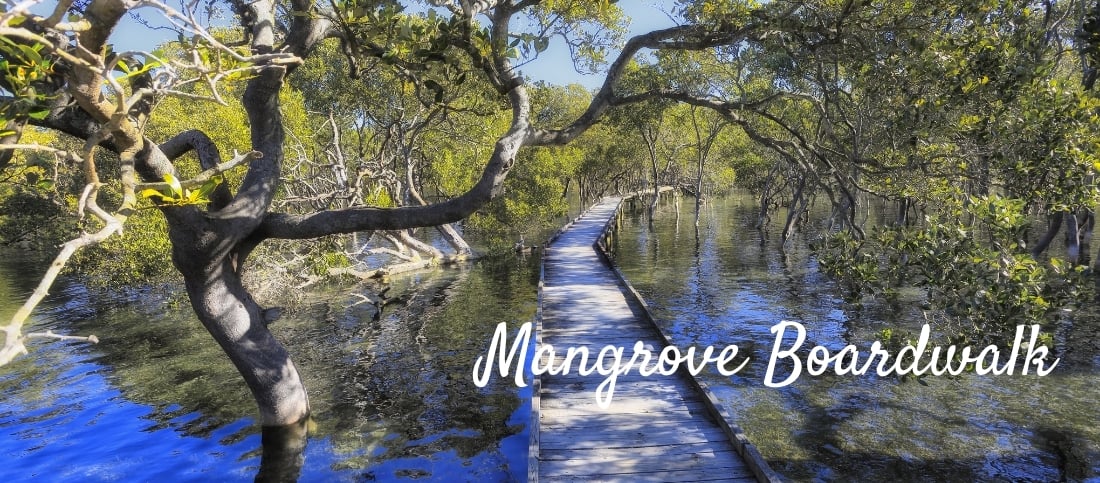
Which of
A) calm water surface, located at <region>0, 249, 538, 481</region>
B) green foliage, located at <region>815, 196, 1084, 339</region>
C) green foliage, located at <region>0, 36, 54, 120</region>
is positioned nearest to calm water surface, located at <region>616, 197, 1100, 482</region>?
green foliage, located at <region>815, 196, 1084, 339</region>

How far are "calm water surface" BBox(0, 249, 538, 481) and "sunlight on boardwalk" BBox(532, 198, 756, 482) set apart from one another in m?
1.10

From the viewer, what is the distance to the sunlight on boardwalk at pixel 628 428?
6.08 m

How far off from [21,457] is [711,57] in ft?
87.5

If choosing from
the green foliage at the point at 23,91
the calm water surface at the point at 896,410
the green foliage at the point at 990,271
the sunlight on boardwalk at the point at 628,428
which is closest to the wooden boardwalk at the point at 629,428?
the sunlight on boardwalk at the point at 628,428

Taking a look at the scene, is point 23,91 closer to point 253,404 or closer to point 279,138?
point 279,138

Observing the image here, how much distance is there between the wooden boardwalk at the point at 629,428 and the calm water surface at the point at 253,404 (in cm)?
107

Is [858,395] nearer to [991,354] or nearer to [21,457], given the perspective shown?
[991,354]

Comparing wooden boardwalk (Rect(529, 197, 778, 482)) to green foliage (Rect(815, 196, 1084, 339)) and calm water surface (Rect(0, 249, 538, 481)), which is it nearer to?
calm water surface (Rect(0, 249, 538, 481))

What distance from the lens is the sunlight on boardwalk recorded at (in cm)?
608

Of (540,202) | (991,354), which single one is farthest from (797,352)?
(540,202)

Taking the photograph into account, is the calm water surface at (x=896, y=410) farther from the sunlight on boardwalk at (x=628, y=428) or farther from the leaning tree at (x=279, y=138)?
the leaning tree at (x=279, y=138)

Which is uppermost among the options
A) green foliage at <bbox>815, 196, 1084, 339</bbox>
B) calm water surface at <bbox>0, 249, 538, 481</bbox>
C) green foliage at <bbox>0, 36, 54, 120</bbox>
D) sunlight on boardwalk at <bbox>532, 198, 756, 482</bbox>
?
green foliage at <bbox>0, 36, 54, 120</bbox>

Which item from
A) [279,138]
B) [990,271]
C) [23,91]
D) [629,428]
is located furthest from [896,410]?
[23,91]

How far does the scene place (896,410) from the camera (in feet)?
30.1
